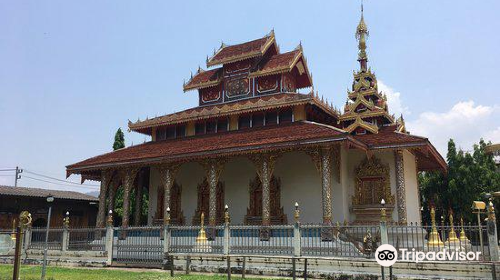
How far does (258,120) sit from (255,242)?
28.0 ft

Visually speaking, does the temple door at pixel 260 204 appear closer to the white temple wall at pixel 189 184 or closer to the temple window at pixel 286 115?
the temple window at pixel 286 115

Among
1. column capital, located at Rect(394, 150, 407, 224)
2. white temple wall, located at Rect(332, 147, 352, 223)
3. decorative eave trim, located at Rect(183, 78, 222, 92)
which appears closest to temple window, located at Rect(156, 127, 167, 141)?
decorative eave trim, located at Rect(183, 78, 222, 92)

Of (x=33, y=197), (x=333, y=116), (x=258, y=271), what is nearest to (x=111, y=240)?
(x=258, y=271)

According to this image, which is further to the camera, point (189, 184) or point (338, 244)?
point (189, 184)

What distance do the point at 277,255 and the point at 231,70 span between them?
46.1 ft

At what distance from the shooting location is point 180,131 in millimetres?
23219

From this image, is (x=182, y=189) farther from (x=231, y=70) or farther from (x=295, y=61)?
(x=295, y=61)

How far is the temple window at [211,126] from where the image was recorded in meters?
22.1

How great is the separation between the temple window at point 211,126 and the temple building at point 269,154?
0.05m

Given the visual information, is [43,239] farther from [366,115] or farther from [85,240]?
[366,115]

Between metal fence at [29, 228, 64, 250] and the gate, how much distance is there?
9.18ft

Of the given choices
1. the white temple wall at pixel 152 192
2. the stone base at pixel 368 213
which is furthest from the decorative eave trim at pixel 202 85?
the stone base at pixel 368 213

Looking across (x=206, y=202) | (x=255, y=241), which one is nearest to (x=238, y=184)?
(x=206, y=202)

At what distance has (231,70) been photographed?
2420 centimetres
